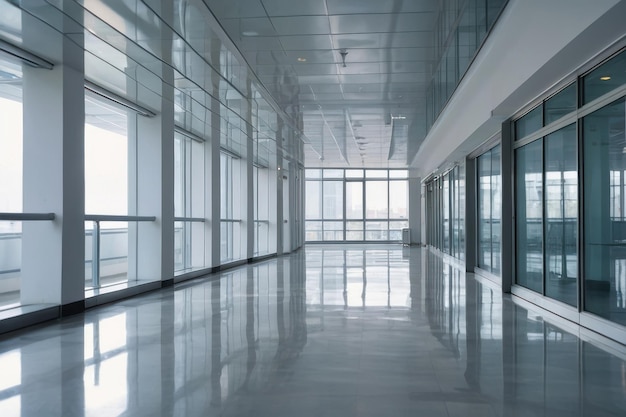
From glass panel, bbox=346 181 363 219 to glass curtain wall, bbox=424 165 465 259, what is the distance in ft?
28.3

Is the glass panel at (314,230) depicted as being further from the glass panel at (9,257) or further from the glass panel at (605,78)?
the glass panel at (605,78)

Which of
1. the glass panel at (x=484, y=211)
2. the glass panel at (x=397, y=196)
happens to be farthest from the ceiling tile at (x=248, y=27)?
the glass panel at (x=397, y=196)

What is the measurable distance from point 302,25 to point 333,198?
27.0 m

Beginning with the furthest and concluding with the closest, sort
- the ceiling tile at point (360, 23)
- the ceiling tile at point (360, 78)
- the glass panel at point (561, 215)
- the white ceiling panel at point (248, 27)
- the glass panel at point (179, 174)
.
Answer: the glass panel at point (179, 174) → the ceiling tile at point (360, 78) → the ceiling tile at point (360, 23) → the white ceiling panel at point (248, 27) → the glass panel at point (561, 215)

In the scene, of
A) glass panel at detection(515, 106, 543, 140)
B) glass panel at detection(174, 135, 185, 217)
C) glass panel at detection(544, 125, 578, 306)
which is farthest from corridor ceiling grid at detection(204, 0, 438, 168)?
glass panel at detection(174, 135, 185, 217)

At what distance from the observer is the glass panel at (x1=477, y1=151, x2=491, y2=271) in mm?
13125

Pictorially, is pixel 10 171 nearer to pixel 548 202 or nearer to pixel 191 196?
pixel 191 196

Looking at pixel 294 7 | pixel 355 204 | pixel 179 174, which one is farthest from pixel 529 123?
pixel 355 204

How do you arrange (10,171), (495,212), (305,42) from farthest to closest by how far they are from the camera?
1. (10,171)
2. (495,212)
3. (305,42)

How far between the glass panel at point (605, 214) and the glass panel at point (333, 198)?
28600 millimetres

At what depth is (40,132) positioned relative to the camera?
26.5 ft

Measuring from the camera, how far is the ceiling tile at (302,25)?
8.47 meters

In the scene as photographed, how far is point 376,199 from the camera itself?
35.7 meters

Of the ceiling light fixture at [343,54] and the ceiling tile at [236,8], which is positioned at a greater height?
the ceiling light fixture at [343,54]
